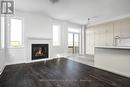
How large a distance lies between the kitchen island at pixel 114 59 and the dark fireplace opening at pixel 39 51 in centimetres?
334

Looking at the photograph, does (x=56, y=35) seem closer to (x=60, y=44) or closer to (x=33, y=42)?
(x=60, y=44)

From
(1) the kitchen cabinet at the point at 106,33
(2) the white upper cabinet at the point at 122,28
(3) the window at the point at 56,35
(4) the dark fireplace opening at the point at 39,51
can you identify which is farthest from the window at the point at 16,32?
(2) the white upper cabinet at the point at 122,28

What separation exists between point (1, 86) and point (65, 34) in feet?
18.9

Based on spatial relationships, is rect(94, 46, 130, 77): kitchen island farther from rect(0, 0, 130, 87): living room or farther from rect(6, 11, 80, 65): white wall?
rect(6, 11, 80, 65): white wall

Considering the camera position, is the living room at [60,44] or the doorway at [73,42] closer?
the living room at [60,44]

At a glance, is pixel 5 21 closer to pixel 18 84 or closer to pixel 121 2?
pixel 18 84

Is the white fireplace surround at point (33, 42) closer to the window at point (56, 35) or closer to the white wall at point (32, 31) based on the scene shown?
the white wall at point (32, 31)

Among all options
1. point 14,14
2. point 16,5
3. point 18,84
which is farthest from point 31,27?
point 18,84

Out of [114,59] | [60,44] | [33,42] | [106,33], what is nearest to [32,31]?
[33,42]

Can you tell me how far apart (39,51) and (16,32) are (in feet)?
5.40

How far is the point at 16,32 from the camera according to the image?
5.35 metres

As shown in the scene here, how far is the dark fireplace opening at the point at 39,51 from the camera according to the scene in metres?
5.84

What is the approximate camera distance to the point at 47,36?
6426mm

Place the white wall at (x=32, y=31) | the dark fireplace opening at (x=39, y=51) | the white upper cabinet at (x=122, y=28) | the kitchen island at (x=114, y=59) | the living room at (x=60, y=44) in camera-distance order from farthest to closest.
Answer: the dark fireplace opening at (x=39, y=51), the white upper cabinet at (x=122, y=28), the white wall at (x=32, y=31), the kitchen island at (x=114, y=59), the living room at (x=60, y=44)
